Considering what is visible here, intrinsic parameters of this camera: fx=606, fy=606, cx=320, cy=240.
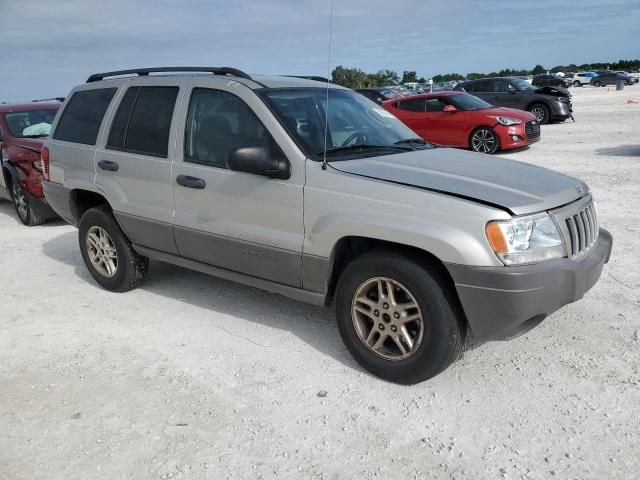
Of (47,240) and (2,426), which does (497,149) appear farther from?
(2,426)

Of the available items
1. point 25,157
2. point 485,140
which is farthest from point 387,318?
point 485,140

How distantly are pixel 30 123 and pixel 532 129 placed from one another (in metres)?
10.4

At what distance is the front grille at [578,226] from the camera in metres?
3.41

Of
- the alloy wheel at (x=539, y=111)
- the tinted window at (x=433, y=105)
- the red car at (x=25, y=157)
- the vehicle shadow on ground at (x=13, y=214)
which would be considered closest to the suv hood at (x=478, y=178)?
the red car at (x=25, y=157)

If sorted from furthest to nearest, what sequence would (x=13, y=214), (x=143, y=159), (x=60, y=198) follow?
(x=13, y=214), (x=60, y=198), (x=143, y=159)

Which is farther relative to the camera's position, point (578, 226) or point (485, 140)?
point (485, 140)

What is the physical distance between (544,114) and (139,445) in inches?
745

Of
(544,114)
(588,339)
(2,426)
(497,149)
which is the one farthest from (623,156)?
(2,426)

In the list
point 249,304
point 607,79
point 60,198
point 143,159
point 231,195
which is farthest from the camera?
point 607,79

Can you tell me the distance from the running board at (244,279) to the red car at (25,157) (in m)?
3.88

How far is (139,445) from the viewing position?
3.13 meters

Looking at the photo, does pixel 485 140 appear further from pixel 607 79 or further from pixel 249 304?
pixel 607 79

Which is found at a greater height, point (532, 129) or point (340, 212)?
point (340, 212)

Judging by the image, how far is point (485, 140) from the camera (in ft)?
44.4
